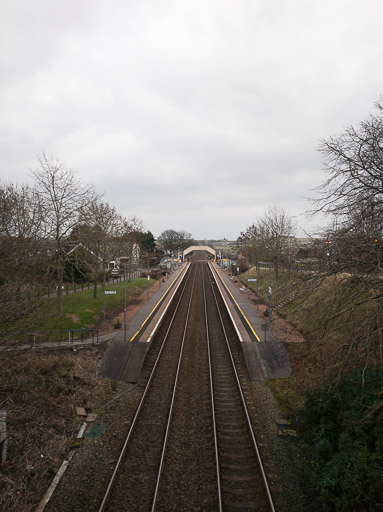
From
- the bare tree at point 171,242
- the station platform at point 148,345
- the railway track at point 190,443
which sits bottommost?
the railway track at point 190,443

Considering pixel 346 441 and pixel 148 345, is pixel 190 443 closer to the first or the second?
pixel 346 441

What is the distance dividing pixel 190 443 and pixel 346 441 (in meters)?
4.42

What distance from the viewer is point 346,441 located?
7.13 metres

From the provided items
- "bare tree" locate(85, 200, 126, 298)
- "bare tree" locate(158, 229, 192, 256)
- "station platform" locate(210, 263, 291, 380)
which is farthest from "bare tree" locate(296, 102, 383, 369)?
"bare tree" locate(158, 229, 192, 256)

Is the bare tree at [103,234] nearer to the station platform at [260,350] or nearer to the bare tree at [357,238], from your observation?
the station platform at [260,350]

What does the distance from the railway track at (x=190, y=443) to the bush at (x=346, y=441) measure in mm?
1374

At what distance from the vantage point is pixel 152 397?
491 inches

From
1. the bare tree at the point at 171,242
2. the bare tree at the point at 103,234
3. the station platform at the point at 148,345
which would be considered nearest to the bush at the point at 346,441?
the station platform at the point at 148,345

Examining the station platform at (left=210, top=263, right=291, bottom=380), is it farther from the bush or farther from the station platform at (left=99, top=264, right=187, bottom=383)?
the bush

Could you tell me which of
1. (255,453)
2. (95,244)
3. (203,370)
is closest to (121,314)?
(95,244)

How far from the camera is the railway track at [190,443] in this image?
293 inches

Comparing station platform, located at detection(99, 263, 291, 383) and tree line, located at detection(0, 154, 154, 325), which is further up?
tree line, located at detection(0, 154, 154, 325)

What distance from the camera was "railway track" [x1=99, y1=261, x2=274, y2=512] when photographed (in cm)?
745

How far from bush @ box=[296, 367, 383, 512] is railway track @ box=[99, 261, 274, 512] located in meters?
1.37
